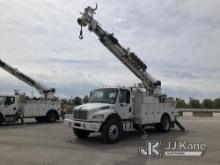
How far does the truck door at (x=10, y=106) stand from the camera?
74.6ft

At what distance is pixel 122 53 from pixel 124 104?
3925 mm

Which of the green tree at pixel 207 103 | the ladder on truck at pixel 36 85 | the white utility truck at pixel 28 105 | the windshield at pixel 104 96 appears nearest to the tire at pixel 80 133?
the windshield at pixel 104 96

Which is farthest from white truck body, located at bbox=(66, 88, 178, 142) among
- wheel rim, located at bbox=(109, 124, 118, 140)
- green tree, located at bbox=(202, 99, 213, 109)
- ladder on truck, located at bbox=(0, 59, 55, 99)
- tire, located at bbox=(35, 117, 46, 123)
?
green tree, located at bbox=(202, 99, 213, 109)

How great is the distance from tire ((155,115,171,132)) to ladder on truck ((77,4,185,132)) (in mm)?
1381

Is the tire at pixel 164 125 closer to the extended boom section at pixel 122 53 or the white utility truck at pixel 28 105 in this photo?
the extended boom section at pixel 122 53

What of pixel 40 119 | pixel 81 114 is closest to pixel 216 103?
pixel 40 119

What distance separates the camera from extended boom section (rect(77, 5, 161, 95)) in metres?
17.4

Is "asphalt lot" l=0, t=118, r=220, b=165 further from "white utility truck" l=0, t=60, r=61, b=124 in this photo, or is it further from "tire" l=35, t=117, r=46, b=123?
"tire" l=35, t=117, r=46, b=123

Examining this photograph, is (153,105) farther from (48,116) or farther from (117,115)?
(48,116)

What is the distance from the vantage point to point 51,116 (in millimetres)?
26219

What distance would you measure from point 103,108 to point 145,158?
4.08 metres

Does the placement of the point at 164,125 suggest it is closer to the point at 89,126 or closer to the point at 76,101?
the point at 89,126

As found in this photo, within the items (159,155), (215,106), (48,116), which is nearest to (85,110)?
(159,155)

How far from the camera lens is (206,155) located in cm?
1130
